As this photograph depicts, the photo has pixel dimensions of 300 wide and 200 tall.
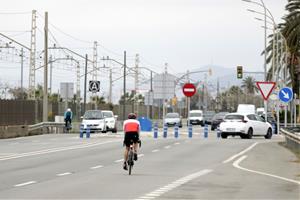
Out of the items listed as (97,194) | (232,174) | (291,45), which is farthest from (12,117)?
(97,194)

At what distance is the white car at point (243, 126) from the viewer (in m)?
47.3

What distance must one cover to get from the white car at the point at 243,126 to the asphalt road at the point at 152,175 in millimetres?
15251

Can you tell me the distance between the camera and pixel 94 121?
186 ft

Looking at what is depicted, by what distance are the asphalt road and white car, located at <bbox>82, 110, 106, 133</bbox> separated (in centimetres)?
2433

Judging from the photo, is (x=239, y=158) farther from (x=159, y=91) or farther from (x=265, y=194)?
(x=159, y=91)

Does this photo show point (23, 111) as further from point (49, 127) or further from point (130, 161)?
point (130, 161)

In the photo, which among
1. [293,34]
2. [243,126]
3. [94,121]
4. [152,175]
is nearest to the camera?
[152,175]

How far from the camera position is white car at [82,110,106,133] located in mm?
56375

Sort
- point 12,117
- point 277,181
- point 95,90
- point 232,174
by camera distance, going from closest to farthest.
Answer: point 277,181
point 232,174
point 12,117
point 95,90

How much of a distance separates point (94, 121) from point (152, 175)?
36.6 metres

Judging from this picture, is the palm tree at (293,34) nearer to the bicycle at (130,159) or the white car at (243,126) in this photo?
the white car at (243,126)

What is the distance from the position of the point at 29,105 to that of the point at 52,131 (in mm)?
3109

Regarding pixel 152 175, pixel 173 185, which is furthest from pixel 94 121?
pixel 173 185

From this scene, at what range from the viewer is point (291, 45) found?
2472 inches
